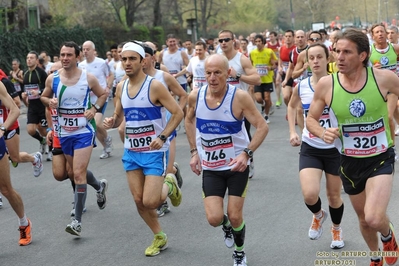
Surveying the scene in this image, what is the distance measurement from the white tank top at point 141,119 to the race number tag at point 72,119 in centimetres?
137

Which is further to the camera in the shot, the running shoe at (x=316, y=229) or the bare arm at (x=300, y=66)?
the bare arm at (x=300, y=66)

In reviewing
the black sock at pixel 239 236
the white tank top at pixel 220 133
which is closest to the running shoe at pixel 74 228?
the white tank top at pixel 220 133

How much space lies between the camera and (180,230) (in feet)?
26.6

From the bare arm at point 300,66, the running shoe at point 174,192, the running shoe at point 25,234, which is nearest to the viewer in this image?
the running shoe at point 174,192

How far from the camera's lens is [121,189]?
10656 millimetres

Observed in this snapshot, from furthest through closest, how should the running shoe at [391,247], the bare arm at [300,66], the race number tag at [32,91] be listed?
the race number tag at [32,91] → the bare arm at [300,66] → the running shoe at [391,247]

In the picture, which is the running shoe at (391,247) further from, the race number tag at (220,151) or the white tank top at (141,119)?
the white tank top at (141,119)

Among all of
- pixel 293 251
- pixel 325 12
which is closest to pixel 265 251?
pixel 293 251

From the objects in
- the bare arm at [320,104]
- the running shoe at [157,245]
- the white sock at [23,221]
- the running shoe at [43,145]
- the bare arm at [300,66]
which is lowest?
the running shoe at [43,145]

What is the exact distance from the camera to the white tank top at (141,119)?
7.22 m

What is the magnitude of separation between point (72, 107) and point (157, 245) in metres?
2.15

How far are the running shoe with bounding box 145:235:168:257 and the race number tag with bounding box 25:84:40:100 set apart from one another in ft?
24.2

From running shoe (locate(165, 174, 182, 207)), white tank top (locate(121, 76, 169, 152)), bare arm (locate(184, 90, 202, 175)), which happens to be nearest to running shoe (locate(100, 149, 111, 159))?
running shoe (locate(165, 174, 182, 207))

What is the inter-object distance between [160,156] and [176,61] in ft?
37.2
